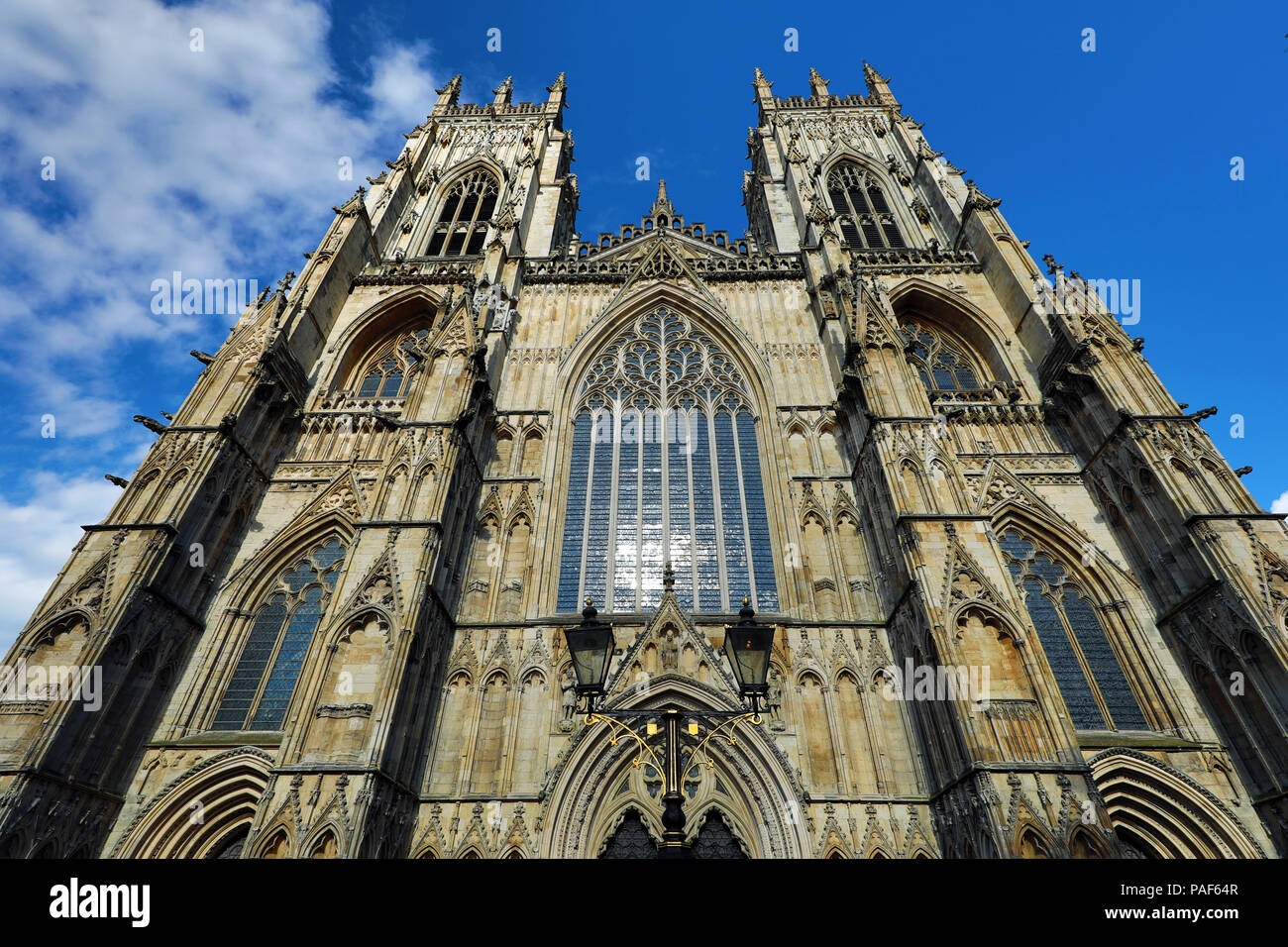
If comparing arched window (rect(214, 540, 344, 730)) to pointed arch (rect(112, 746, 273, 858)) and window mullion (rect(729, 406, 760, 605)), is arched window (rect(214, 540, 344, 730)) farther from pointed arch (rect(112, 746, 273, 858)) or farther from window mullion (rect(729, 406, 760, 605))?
window mullion (rect(729, 406, 760, 605))

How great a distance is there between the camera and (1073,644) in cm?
1288

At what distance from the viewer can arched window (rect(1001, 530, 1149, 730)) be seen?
1198 centimetres

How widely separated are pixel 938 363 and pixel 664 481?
9646 mm

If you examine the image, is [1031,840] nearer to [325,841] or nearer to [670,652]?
[670,652]

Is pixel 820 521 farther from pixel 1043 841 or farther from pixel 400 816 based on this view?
pixel 400 816

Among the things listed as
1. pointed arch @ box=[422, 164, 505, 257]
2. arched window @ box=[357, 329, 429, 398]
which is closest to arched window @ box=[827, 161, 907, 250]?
pointed arch @ box=[422, 164, 505, 257]

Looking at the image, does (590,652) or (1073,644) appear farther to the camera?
(1073,644)

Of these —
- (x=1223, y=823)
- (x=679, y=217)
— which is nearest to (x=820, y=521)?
(x=1223, y=823)

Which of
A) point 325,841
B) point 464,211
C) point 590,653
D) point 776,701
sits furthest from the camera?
point 464,211

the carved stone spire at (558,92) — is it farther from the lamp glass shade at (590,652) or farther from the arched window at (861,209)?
the lamp glass shade at (590,652)

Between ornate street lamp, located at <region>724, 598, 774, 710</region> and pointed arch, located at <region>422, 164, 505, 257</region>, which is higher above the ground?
pointed arch, located at <region>422, 164, 505, 257</region>

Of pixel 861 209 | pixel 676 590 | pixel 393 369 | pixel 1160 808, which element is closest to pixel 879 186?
pixel 861 209

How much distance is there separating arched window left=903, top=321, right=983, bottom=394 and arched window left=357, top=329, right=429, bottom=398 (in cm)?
1462
